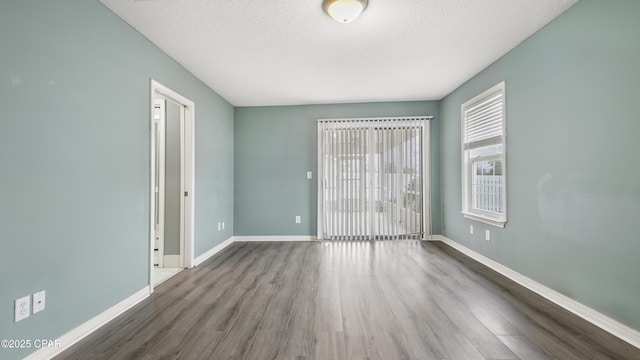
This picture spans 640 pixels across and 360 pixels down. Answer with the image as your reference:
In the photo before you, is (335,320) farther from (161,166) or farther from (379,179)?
(379,179)

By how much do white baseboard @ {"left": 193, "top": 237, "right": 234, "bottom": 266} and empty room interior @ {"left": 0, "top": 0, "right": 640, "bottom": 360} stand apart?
0.17 feet

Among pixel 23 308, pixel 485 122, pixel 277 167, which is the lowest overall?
pixel 23 308

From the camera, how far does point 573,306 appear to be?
7.37ft

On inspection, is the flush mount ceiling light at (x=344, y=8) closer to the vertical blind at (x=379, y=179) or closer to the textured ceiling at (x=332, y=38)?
the textured ceiling at (x=332, y=38)

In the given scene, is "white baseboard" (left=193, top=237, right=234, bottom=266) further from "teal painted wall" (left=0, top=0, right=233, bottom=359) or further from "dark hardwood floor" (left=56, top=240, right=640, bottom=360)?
"teal painted wall" (left=0, top=0, right=233, bottom=359)

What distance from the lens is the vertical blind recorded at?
4867 millimetres

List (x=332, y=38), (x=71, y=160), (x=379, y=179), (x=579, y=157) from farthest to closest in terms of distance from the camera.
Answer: (x=379, y=179), (x=332, y=38), (x=579, y=157), (x=71, y=160)

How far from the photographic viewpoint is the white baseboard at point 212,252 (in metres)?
3.67

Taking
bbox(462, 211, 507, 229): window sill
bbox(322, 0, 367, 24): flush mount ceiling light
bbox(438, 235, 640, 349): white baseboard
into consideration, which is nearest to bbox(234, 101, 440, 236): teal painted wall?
bbox(462, 211, 507, 229): window sill

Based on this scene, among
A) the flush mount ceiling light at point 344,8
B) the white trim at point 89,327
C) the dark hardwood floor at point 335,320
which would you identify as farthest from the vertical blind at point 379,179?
the white trim at point 89,327

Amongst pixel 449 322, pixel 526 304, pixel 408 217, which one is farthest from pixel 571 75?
pixel 408 217

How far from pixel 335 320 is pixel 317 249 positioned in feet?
7.27

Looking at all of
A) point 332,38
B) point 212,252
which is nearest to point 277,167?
point 212,252

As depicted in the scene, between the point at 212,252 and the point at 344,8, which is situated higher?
the point at 344,8
